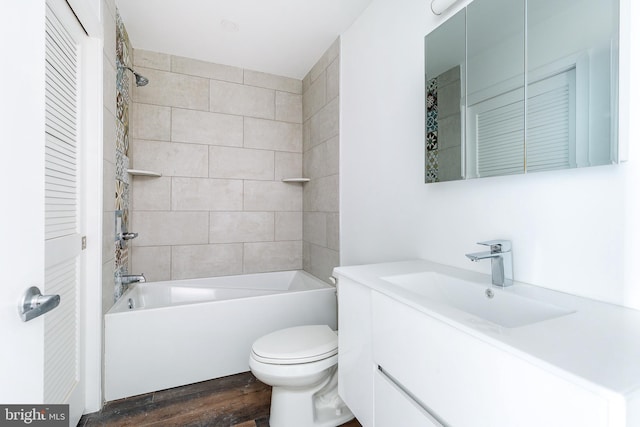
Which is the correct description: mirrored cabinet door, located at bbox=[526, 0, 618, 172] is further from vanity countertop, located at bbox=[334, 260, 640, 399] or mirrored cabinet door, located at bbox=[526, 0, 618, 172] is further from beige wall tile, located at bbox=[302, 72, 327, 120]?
beige wall tile, located at bbox=[302, 72, 327, 120]

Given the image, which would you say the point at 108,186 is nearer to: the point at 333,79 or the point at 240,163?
the point at 240,163

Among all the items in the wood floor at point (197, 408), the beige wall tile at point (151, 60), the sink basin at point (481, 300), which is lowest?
the wood floor at point (197, 408)

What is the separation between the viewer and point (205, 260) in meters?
2.82

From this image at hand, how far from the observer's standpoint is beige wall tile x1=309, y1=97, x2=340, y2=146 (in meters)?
2.43

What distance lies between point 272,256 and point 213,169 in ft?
3.44

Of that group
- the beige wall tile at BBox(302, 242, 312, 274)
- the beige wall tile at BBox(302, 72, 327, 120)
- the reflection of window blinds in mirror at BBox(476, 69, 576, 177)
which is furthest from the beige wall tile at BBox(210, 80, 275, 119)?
the reflection of window blinds in mirror at BBox(476, 69, 576, 177)

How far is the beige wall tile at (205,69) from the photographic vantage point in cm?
271

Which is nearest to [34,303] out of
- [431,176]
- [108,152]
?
[431,176]

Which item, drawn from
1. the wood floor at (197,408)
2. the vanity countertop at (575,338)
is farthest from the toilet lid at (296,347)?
the vanity countertop at (575,338)

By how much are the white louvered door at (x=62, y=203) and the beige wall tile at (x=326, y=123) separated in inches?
65.7

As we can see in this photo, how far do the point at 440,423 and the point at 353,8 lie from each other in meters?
2.37

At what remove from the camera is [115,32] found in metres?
1.99

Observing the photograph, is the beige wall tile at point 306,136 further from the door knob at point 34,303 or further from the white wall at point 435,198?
the door knob at point 34,303

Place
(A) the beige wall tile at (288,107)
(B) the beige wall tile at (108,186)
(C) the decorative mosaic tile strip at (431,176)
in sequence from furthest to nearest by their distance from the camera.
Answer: (A) the beige wall tile at (288,107)
(B) the beige wall tile at (108,186)
(C) the decorative mosaic tile strip at (431,176)
